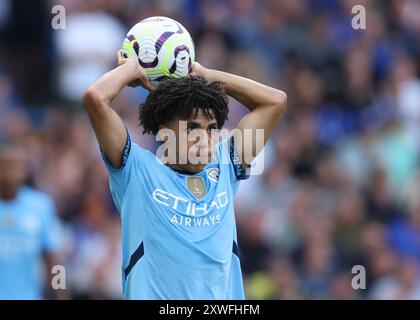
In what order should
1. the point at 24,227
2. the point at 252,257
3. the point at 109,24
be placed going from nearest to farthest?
the point at 24,227 → the point at 252,257 → the point at 109,24

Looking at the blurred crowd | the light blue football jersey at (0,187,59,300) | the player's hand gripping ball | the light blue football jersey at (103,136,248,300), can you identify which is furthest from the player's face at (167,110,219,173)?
the blurred crowd

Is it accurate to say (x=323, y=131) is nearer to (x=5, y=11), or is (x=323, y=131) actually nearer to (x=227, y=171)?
(x=5, y=11)

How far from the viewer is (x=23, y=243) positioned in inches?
377

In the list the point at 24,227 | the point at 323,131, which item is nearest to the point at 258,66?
the point at 323,131

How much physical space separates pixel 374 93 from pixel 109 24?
328 cm

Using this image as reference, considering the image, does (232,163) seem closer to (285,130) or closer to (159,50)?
(159,50)

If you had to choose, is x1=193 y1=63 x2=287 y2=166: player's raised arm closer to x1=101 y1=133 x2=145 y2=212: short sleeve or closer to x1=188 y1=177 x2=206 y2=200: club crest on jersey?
x1=188 y1=177 x2=206 y2=200: club crest on jersey

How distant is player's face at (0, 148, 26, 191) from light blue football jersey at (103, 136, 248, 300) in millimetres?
3570

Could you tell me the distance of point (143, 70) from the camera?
628 centimetres

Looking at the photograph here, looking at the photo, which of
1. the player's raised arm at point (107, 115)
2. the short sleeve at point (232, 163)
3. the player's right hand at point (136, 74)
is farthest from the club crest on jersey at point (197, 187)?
the player's right hand at point (136, 74)

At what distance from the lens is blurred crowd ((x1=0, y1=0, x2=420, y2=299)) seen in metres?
11.3

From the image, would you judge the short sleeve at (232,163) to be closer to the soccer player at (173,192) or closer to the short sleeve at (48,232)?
the soccer player at (173,192)

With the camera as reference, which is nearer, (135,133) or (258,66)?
(135,133)

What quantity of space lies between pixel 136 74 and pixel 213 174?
68 centimetres
